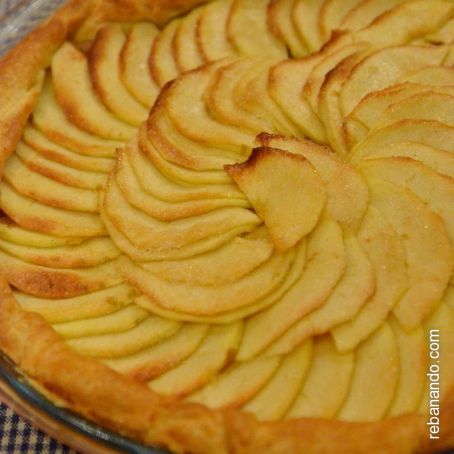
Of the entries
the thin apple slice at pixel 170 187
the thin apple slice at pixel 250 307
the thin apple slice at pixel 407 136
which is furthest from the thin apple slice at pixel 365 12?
the thin apple slice at pixel 250 307

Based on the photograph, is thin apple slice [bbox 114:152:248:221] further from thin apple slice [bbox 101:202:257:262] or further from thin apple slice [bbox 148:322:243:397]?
thin apple slice [bbox 148:322:243:397]

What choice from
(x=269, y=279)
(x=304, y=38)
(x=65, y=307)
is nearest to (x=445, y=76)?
(x=304, y=38)

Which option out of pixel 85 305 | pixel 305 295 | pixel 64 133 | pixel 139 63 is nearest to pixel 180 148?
pixel 64 133

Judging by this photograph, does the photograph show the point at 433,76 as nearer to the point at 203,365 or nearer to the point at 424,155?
the point at 424,155

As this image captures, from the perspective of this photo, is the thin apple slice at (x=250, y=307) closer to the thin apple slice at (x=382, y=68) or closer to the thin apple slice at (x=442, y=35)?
the thin apple slice at (x=382, y=68)

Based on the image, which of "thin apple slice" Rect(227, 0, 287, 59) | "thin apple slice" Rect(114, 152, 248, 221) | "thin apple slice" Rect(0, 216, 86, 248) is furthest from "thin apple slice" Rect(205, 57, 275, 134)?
"thin apple slice" Rect(0, 216, 86, 248)
